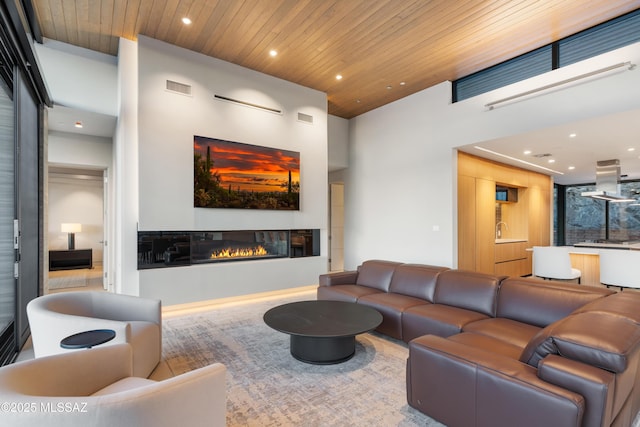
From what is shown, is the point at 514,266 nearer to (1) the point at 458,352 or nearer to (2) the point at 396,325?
(2) the point at 396,325

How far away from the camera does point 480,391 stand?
1.74 meters

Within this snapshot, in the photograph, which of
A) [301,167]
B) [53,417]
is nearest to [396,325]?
[53,417]

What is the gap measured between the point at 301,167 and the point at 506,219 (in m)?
5.54

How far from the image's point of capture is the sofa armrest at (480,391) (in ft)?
4.87

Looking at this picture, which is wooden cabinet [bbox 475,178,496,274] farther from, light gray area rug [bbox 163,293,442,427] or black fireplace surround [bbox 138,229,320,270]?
light gray area rug [bbox 163,293,442,427]

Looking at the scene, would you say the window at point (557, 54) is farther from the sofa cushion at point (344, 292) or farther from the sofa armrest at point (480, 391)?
the sofa armrest at point (480, 391)

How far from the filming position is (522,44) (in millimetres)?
4539

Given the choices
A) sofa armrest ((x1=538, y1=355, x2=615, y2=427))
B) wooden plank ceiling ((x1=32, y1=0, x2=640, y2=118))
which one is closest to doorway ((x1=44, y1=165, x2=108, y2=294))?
wooden plank ceiling ((x1=32, y1=0, x2=640, y2=118))

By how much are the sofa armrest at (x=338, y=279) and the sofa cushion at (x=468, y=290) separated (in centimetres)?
131

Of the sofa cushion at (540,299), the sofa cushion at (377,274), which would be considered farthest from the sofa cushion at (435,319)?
the sofa cushion at (377,274)

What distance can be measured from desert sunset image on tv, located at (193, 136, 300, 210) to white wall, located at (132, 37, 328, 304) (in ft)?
0.39

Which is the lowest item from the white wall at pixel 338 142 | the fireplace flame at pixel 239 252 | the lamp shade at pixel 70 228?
the fireplace flame at pixel 239 252

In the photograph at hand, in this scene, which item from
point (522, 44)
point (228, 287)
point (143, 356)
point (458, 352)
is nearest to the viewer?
point (458, 352)

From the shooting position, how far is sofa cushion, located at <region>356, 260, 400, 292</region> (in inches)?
165
